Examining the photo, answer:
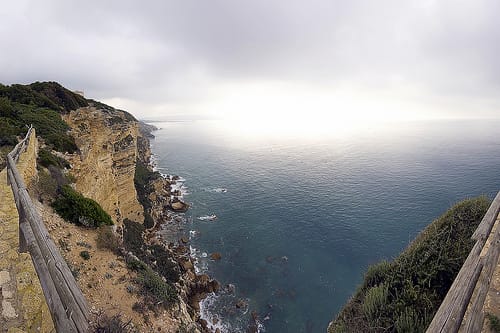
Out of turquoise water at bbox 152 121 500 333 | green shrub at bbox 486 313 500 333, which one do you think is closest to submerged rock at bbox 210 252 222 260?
turquoise water at bbox 152 121 500 333

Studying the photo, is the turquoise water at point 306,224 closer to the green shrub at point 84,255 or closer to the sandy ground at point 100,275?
the sandy ground at point 100,275

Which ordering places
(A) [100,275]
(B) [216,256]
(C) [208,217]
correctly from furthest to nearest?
(C) [208,217] → (B) [216,256] → (A) [100,275]

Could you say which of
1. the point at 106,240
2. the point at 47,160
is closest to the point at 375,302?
the point at 106,240

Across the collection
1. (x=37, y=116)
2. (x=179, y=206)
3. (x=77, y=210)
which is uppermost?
(x=37, y=116)

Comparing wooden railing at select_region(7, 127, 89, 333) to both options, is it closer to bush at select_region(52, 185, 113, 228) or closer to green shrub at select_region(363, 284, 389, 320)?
green shrub at select_region(363, 284, 389, 320)

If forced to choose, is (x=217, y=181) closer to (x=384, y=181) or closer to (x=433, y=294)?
(x=384, y=181)

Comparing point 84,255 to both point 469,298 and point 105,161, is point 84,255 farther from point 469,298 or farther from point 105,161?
point 105,161
